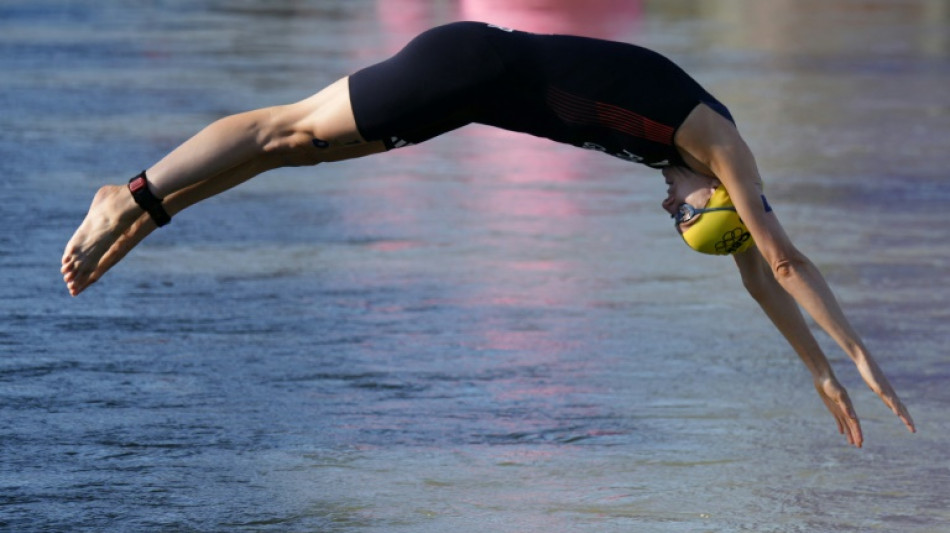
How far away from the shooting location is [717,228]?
6562mm

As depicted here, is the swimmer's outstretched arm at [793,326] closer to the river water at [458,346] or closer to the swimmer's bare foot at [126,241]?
the river water at [458,346]

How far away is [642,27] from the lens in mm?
26734

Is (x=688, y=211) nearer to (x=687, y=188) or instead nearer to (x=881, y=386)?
(x=687, y=188)

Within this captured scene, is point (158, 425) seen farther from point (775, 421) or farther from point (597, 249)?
point (597, 249)

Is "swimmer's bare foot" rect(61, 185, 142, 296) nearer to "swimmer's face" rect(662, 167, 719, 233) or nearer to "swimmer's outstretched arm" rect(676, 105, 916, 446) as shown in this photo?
"swimmer's face" rect(662, 167, 719, 233)

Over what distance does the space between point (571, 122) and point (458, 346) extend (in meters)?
2.45

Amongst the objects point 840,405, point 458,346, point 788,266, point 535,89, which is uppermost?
point 535,89

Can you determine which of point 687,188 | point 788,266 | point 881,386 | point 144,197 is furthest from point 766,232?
point 144,197

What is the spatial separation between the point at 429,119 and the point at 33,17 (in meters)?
22.5

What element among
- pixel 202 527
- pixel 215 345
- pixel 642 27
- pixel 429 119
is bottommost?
pixel 202 527

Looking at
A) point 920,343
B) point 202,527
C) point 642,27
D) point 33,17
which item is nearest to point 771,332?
point 920,343

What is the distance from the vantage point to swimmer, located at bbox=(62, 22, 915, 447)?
6.46 meters

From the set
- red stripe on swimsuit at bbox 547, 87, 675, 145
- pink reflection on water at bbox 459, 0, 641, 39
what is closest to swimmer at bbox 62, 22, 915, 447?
red stripe on swimsuit at bbox 547, 87, 675, 145

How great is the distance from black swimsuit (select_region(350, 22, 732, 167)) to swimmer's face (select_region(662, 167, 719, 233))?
78mm
